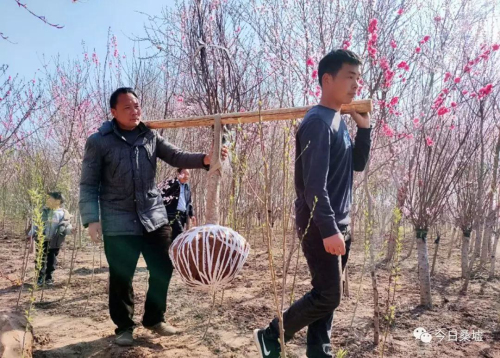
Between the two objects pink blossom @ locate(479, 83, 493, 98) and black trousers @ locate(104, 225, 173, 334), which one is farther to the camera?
pink blossom @ locate(479, 83, 493, 98)

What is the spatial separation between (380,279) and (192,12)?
3987 millimetres

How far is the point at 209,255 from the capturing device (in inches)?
72.5

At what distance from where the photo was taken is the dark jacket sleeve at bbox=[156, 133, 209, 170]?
255 cm

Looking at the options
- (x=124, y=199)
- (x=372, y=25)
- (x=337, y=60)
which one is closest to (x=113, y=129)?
(x=124, y=199)

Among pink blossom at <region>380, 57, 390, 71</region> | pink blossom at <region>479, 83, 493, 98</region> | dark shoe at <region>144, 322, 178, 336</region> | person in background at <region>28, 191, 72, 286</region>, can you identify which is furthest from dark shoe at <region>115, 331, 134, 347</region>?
pink blossom at <region>479, 83, 493, 98</region>

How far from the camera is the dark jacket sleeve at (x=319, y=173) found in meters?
1.75

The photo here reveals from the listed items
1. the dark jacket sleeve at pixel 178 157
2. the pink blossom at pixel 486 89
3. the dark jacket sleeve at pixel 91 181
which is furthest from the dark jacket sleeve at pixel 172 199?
the pink blossom at pixel 486 89

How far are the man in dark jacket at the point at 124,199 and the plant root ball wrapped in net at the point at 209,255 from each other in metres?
0.68

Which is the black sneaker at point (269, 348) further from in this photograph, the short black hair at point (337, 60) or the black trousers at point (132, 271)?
the short black hair at point (337, 60)

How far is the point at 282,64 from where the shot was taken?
4.23 meters

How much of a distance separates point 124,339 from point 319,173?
1.77 meters

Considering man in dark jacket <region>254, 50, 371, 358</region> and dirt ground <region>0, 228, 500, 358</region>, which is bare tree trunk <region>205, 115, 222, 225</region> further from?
dirt ground <region>0, 228, 500, 358</region>

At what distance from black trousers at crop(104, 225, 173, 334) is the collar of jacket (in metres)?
0.68

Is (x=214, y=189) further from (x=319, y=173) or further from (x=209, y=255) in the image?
(x=319, y=173)
